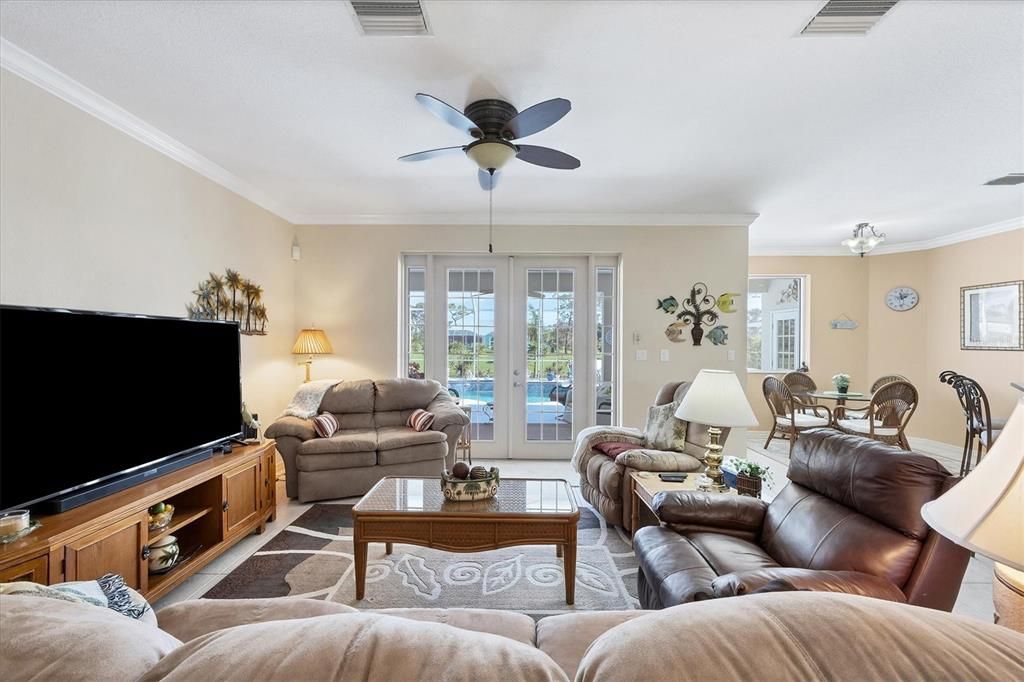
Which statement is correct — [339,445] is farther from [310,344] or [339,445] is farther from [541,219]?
[541,219]

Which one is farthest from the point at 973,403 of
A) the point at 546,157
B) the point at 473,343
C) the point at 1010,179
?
the point at 473,343

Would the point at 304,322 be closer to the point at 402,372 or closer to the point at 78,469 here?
the point at 402,372

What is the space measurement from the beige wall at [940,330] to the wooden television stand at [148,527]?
7.48m

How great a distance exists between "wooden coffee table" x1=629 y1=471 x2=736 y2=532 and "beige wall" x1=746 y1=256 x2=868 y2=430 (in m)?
4.33

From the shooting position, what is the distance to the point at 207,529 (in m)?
2.65

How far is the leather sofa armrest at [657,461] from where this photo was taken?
9.69 ft

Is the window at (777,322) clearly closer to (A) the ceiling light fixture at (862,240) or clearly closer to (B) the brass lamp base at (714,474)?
(A) the ceiling light fixture at (862,240)

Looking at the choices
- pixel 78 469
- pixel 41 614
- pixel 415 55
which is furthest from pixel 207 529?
pixel 415 55

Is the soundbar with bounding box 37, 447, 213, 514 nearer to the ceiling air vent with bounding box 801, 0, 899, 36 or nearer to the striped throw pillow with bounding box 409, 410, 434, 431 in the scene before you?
the striped throw pillow with bounding box 409, 410, 434, 431

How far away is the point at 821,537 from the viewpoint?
1697 mm

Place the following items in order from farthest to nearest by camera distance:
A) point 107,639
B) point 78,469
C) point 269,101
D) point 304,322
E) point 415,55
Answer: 1. point 304,322
2. point 269,101
3. point 415,55
4. point 78,469
5. point 107,639

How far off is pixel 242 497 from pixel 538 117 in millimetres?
2881

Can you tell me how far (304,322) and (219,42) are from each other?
3244 millimetres

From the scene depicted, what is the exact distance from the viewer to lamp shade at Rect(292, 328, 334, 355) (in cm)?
462
